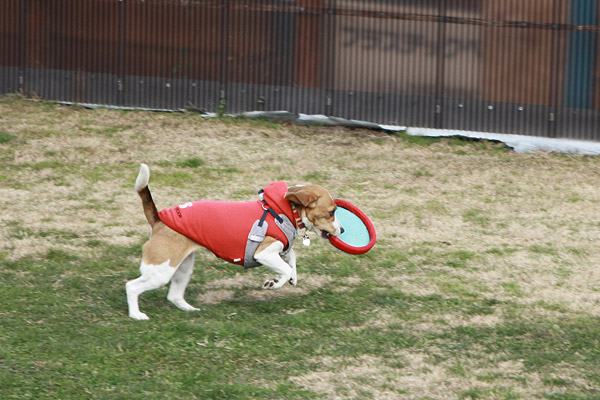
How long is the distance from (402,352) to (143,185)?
7.19ft

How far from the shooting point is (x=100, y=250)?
8.52 metres

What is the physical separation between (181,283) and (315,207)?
116 centimetres

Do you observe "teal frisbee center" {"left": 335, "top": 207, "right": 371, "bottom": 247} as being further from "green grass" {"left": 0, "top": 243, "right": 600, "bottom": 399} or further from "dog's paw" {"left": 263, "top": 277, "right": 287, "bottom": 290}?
"dog's paw" {"left": 263, "top": 277, "right": 287, "bottom": 290}

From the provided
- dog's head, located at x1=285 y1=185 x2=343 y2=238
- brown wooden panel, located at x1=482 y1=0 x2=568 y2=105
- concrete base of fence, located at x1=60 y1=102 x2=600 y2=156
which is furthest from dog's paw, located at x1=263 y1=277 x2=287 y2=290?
brown wooden panel, located at x1=482 y1=0 x2=568 y2=105

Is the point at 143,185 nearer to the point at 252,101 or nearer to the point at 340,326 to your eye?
the point at 340,326

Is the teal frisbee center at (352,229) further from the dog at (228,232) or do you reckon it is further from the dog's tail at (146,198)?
the dog's tail at (146,198)

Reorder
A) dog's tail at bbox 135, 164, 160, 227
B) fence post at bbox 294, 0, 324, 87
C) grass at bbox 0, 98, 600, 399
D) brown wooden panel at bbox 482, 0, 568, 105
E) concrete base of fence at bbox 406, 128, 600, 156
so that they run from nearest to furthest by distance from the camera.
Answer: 1. grass at bbox 0, 98, 600, 399
2. dog's tail at bbox 135, 164, 160, 227
3. concrete base of fence at bbox 406, 128, 600, 156
4. brown wooden panel at bbox 482, 0, 568, 105
5. fence post at bbox 294, 0, 324, 87

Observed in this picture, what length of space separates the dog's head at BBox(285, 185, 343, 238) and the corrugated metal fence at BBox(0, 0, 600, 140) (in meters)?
6.21

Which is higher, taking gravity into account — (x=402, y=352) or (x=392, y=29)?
(x=392, y=29)

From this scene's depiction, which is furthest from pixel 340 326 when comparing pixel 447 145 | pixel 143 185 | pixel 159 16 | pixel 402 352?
pixel 159 16

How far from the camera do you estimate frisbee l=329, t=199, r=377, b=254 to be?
737cm

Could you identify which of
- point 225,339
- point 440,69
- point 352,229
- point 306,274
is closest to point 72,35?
point 440,69

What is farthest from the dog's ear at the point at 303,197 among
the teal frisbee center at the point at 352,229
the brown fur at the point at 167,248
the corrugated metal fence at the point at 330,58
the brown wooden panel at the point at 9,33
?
the brown wooden panel at the point at 9,33

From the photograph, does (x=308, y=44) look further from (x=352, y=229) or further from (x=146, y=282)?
(x=146, y=282)
